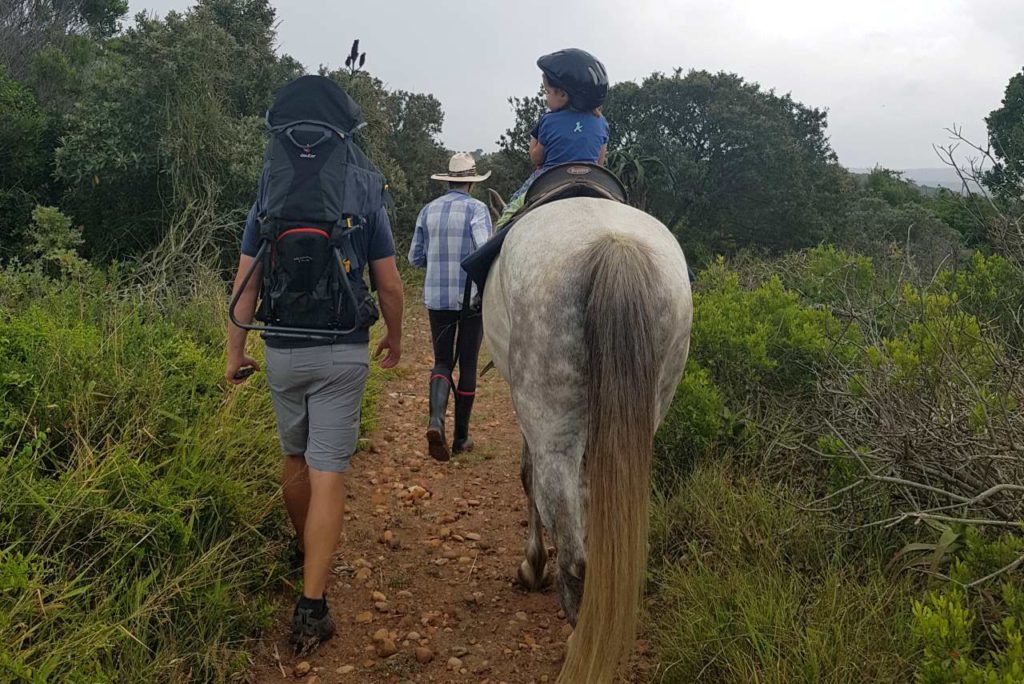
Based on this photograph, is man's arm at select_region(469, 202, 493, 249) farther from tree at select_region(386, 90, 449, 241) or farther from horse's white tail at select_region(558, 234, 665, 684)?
tree at select_region(386, 90, 449, 241)

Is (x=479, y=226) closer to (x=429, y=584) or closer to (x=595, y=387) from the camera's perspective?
(x=429, y=584)

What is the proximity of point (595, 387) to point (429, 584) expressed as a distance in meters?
1.94

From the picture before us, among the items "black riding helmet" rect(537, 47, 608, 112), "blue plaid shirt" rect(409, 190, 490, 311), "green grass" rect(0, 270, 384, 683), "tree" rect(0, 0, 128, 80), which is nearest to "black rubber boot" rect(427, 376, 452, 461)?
"blue plaid shirt" rect(409, 190, 490, 311)

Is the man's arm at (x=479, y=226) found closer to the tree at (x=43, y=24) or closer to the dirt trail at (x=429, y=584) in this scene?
the dirt trail at (x=429, y=584)

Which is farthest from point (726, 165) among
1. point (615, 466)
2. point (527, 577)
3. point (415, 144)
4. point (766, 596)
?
point (615, 466)

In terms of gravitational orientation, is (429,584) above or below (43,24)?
below

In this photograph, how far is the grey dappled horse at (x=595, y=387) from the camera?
2.30m

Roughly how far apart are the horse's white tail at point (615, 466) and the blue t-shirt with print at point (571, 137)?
131 centimetres

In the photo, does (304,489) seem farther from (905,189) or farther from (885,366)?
(905,189)

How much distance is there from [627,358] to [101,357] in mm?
3032

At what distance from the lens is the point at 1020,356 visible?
376 cm

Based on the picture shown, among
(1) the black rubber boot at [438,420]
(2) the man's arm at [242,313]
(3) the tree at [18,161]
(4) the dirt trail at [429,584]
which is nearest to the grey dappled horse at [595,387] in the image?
(4) the dirt trail at [429,584]

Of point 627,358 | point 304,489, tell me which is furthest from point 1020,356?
point 304,489

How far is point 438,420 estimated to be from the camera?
462 cm
